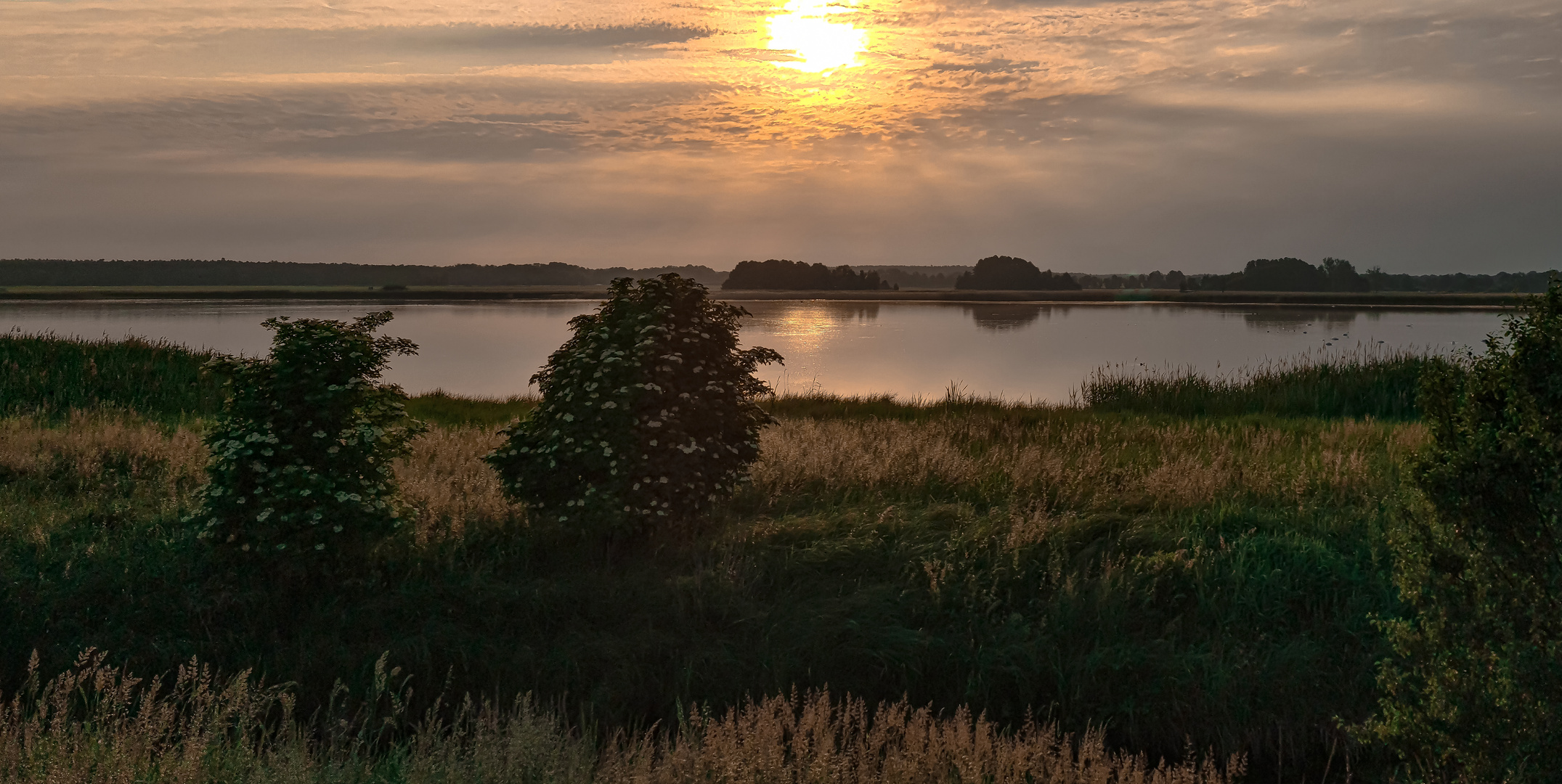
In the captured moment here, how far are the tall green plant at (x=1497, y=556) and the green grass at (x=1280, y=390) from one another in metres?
18.4

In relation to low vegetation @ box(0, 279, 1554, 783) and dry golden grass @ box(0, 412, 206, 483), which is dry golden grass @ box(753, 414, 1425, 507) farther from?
dry golden grass @ box(0, 412, 206, 483)

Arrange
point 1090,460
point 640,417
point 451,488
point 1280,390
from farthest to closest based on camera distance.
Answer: point 1280,390, point 1090,460, point 451,488, point 640,417

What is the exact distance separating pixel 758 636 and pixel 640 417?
2.61 metres

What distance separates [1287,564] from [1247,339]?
50421 mm

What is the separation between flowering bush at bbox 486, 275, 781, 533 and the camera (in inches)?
391

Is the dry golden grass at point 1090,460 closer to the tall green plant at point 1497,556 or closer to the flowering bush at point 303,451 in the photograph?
the flowering bush at point 303,451

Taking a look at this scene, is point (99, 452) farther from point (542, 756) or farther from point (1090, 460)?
point (1090, 460)

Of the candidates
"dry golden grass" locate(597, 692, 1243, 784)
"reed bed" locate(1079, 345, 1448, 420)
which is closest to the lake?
Answer: "reed bed" locate(1079, 345, 1448, 420)

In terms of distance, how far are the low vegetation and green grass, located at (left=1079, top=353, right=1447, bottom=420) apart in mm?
12771

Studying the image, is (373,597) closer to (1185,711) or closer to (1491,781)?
(1185,711)

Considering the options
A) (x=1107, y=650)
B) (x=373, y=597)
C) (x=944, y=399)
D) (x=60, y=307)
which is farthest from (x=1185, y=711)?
(x=60, y=307)

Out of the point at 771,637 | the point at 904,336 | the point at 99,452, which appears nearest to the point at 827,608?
the point at 771,637

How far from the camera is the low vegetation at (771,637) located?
21.0 ft

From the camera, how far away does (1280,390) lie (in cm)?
2502
